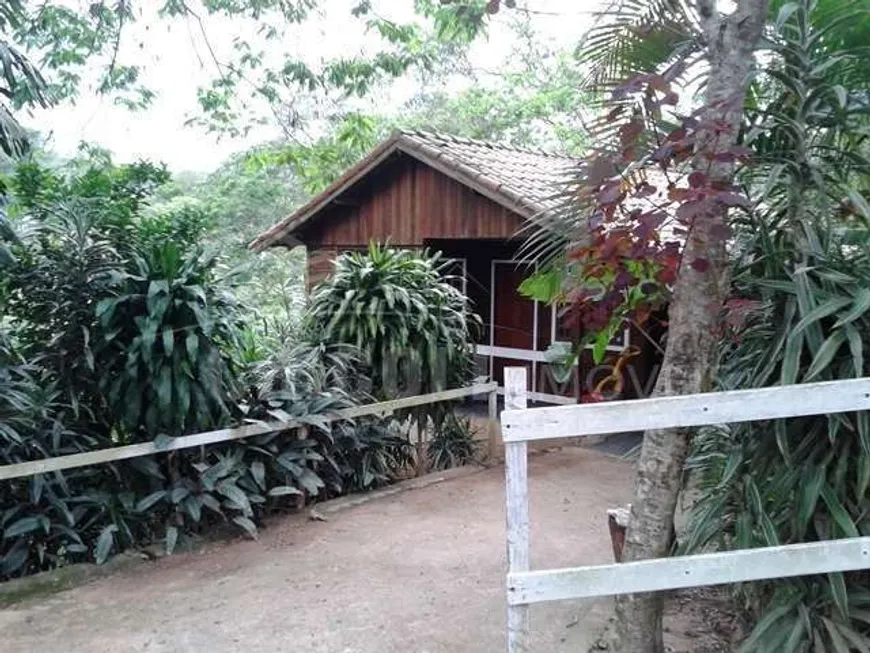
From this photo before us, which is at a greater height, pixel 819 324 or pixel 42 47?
pixel 42 47

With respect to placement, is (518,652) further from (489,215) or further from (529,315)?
(529,315)

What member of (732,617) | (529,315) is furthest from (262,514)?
(529,315)

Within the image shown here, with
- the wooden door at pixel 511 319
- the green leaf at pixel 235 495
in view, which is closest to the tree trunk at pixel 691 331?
the green leaf at pixel 235 495

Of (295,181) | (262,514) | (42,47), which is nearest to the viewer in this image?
(262,514)

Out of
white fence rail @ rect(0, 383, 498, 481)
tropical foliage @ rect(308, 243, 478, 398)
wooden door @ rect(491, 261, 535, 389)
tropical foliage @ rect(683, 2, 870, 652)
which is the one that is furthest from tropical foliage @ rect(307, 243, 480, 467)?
tropical foliage @ rect(683, 2, 870, 652)

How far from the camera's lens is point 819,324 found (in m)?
2.58

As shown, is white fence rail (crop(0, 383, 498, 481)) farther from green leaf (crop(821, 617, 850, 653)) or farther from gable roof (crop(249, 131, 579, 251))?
green leaf (crop(821, 617, 850, 653))

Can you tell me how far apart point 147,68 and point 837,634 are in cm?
1029

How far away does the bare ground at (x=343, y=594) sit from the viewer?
3344mm

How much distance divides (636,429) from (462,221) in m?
6.71

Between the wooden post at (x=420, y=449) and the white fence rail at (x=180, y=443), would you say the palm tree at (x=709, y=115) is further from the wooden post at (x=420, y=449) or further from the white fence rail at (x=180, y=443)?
the wooden post at (x=420, y=449)

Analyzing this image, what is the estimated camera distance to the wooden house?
8.29 meters

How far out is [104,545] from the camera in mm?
4258

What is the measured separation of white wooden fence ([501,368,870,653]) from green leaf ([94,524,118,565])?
2955 mm
